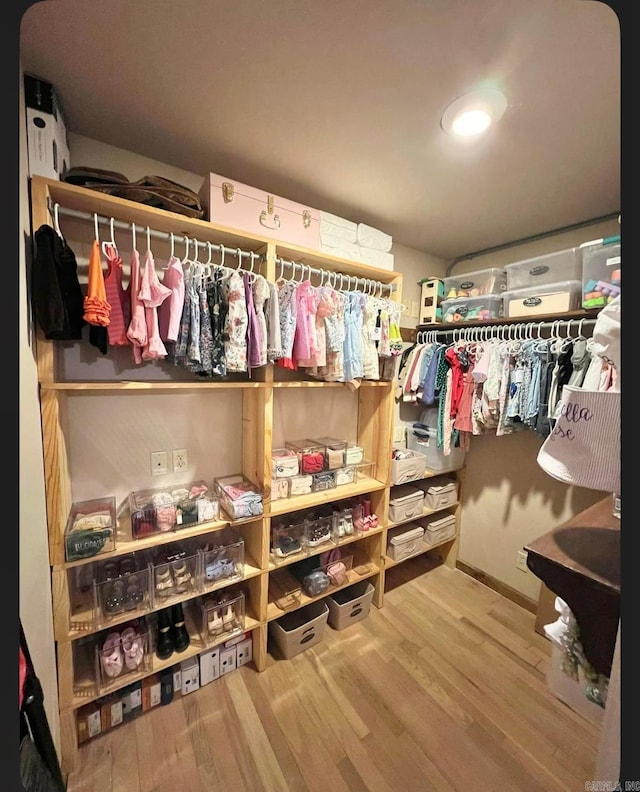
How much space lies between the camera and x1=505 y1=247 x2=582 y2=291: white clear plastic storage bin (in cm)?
163

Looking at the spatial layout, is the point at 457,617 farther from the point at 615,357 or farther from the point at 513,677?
the point at 615,357

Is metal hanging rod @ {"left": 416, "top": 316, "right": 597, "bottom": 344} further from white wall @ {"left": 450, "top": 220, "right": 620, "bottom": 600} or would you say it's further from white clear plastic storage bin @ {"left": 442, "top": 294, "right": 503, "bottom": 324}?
white wall @ {"left": 450, "top": 220, "right": 620, "bottom": 600}

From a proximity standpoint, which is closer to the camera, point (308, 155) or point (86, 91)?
point (86, 91)

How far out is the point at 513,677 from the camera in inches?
59.3

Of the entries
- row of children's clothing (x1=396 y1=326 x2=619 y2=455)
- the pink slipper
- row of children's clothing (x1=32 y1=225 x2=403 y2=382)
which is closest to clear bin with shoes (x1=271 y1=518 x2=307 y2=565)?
the pink slipper

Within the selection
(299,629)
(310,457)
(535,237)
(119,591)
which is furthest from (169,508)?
(535,237)

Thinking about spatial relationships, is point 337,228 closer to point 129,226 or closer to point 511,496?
point 129,226

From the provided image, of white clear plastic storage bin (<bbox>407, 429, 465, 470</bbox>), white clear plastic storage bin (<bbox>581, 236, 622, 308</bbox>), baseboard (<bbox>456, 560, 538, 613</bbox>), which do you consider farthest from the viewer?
white clear plastic storage bin (<bbox>407, 429, 465, 470</bbox>)

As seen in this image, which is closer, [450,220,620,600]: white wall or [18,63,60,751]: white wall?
[18,63,60,751]: white wall

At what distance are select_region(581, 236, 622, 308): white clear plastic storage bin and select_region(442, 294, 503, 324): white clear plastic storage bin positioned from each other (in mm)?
460

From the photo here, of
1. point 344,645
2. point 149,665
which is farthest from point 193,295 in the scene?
point 344,645

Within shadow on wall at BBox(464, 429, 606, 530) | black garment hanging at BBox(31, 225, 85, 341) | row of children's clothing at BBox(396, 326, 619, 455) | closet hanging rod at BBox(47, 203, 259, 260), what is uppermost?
closet hanging rod at BBox(47, 203, 259, 260)

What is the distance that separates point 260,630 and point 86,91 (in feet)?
7.65

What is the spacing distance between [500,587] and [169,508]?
2.28 metres
